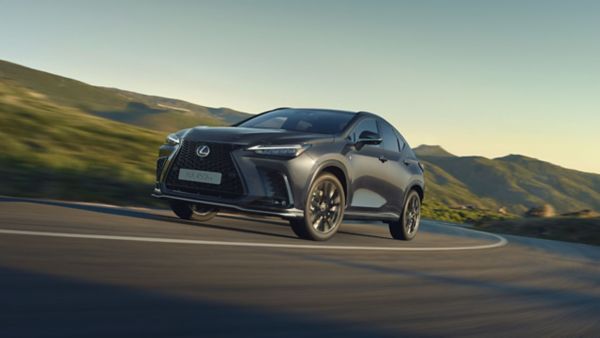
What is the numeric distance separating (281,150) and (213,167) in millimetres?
787

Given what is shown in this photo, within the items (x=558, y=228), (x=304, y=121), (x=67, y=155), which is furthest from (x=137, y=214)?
(x=558, y=228)

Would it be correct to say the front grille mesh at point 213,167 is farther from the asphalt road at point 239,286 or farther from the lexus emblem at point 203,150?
the asphalt road at point 239,286

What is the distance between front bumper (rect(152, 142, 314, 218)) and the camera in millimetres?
7758

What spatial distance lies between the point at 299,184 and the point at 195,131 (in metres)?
1.38

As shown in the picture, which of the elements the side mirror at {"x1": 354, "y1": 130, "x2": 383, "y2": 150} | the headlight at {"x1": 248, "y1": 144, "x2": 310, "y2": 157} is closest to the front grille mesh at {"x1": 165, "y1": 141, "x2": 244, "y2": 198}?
the headlight at {"x1": 248, "y1": 144, "x2": 310, "y2": 157}

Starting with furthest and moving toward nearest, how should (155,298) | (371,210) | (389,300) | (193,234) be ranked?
(371,210), (193,234), (389,300), (155,298)

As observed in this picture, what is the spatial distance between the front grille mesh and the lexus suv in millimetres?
11

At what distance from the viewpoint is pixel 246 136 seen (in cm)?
796

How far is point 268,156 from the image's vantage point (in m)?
7.84

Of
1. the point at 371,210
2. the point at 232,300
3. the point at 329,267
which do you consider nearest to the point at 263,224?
the point at 371,210

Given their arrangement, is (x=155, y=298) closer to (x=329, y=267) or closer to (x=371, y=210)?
(x=329, y=267)

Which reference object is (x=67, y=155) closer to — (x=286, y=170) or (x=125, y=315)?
(x=286, y=170)

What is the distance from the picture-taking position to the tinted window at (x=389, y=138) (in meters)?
10.2

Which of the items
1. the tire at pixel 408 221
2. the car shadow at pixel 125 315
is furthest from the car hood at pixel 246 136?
the car shadow at pixel 125 315
